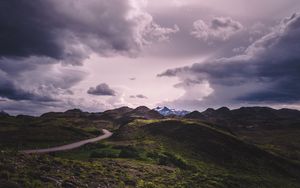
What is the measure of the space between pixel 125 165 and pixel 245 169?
98.5 feet

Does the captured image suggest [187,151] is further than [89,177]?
Yes

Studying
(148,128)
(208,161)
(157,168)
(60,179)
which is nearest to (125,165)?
(157,168)

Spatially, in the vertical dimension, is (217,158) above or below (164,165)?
below

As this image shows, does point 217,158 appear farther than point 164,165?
Yes

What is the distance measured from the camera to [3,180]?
19859 mm

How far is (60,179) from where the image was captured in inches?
926

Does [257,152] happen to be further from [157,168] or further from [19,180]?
[19,180]

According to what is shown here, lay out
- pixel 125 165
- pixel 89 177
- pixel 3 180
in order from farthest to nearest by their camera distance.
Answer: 1. pixel 125 165
2. pixel 89 177
3. pixel 3 180

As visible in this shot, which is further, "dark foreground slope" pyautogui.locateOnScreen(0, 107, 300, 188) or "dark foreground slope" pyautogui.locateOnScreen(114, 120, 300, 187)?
"dark foreground slope" pyautogui.locateOnScreen(114, 120, 300, 187)

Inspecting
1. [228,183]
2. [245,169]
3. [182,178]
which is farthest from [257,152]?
[182,178]

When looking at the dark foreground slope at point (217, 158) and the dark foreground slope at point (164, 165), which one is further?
the dark foreground slope at point (217, 158)

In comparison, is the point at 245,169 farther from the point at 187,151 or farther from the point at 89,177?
the point at 89,177

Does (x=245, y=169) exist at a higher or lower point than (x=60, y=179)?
lower

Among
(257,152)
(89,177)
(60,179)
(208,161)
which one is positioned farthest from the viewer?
(257,152)
